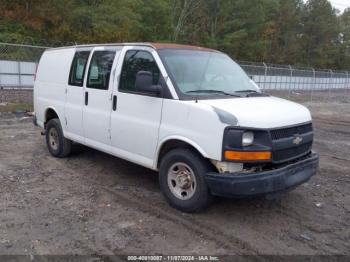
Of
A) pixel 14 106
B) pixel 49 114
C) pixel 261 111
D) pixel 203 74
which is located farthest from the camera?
pixel 14 106

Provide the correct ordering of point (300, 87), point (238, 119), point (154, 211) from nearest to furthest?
1. point (238, 119)
2. point (154, 211)
3. point (300, 87)

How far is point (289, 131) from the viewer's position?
4.80 meters

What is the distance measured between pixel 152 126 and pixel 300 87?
77.1ft

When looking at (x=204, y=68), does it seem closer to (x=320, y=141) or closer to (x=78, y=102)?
(x=78, y=102)

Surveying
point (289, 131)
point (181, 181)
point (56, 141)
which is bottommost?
point (56, 141)

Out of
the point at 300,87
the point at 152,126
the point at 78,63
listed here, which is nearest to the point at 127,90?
the point at 152,126

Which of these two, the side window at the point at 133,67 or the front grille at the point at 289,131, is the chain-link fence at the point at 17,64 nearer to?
the side window at the point at 133,67

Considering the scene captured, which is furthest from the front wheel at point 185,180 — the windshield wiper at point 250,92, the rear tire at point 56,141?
the rear tire at point 56,141

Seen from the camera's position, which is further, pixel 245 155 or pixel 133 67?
pixel 133 67

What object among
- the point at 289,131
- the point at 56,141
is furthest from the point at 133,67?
the point at 56,141

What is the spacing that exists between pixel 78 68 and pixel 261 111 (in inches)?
136

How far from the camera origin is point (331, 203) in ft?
Result: 18.4

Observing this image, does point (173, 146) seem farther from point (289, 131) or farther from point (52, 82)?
point (52, 82)

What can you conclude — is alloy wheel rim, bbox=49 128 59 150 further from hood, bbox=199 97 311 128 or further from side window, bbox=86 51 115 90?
hood, bbox=199 97 311 128
